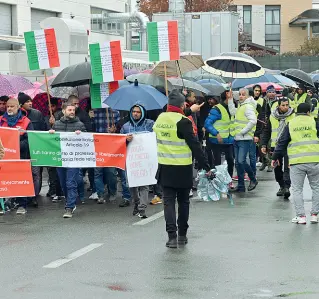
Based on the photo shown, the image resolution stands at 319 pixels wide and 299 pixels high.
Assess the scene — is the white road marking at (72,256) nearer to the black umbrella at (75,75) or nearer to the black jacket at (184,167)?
the black jacket at (184,167)

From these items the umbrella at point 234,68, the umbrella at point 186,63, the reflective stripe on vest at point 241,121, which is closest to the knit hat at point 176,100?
the reflective stripe on vest at point 241,121

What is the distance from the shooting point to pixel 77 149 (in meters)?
14.9

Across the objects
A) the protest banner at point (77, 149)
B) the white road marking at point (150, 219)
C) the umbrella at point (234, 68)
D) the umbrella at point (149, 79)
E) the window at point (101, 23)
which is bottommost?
the white road marking at point (150, 219)

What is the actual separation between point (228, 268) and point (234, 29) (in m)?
26.3

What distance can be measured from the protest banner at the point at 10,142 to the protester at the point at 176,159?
4066mm

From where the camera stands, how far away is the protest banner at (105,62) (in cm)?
1638

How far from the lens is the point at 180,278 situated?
9.32 metres

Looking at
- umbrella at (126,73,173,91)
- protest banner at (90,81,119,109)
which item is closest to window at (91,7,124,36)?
umbrella at (126,73,173,91)

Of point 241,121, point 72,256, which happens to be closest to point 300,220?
point 72,256

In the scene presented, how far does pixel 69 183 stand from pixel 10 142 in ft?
4.25

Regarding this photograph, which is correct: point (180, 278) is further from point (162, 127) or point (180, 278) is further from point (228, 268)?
point (162, 127)

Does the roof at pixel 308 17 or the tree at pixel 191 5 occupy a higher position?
the tree at pixel 191 5

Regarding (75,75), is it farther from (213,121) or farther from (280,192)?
(280,192)

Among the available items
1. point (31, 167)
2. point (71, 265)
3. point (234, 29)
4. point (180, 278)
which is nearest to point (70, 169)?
point (31, 167)
